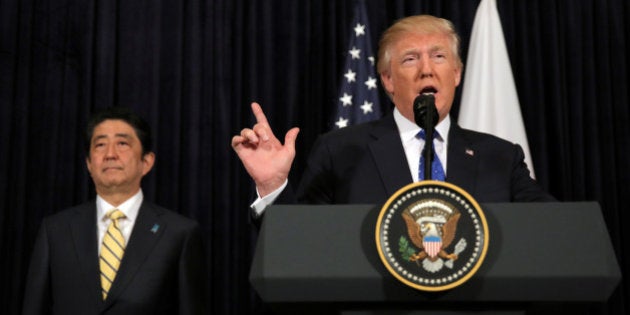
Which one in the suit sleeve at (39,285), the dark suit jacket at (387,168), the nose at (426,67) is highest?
the nose at (426,67)

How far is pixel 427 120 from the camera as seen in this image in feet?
3.75

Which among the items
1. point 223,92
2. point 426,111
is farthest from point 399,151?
point 223,92

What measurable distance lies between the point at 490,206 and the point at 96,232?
2.13 m

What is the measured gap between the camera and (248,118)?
12.3 ft

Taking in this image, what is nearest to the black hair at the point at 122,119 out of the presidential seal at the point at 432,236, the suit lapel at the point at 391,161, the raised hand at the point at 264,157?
the suit lapel at the point at 391,161

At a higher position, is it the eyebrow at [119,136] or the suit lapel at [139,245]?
the eyebrow at [119,136]

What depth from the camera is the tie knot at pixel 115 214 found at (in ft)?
9.39

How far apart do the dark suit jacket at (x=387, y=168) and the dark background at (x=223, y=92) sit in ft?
6.54

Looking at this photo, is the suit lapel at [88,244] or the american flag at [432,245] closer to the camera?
the american flag at [432,245]

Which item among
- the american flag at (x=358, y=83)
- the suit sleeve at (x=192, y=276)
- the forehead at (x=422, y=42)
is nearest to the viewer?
the forehead at (x=422, y=42)

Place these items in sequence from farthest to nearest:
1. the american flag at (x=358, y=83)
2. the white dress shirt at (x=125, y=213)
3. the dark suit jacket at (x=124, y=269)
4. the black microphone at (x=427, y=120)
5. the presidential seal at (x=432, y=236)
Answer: the american flag at (x=358, y=83) < the white dress shirt at (x=125, y=213) < the dark suit jacket at (x=124, y=269) < the black microphone at (x=427, y=120) < the presidential seal at (x=432, y=236)

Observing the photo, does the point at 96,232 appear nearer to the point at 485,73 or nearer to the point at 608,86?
the point at 485,73

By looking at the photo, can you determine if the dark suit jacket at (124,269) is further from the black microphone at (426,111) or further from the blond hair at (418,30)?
the black microphone at (426,111)

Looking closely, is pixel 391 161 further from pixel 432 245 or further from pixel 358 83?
pixel 358 83
